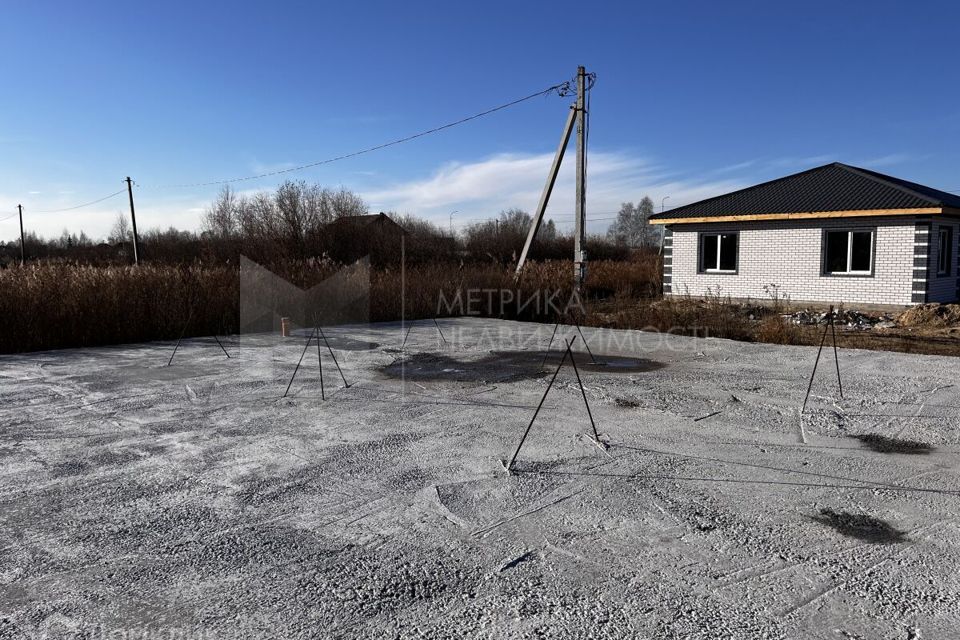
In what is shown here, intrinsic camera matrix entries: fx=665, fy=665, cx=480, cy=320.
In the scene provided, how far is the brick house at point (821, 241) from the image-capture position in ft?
48.8

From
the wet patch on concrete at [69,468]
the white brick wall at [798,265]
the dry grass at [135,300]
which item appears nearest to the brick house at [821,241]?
the white brick wall at [798,265]

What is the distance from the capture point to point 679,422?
556 cm

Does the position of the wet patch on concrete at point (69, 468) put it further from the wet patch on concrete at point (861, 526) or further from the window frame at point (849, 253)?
the window frame at point (849, 253)

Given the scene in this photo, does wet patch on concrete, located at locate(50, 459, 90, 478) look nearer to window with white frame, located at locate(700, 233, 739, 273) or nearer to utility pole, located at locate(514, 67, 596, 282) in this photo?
utility pole, located at locate(514, 67, 596, 282)

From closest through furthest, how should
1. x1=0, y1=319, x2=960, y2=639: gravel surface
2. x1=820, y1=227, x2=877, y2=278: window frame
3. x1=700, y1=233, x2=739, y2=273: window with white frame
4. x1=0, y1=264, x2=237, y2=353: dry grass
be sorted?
x1=0, y1=319, x2=960, y2=639: gravel surface → x1=0, y1=264, x2=237, y2=353: dry grass → x1=820, y1=227, x2=877, y2=278: window frame → x1=700, y1=233, x2=739, y2=273: window with white frame

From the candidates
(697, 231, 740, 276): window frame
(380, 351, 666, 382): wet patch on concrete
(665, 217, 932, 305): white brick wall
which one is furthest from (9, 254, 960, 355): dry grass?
(380, 351, 666, 382): wet patch on concrete

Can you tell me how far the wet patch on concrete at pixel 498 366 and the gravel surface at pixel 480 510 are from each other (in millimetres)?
751

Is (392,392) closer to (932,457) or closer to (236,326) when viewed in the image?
(932,457)

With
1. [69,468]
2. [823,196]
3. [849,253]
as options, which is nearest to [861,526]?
[69,468]

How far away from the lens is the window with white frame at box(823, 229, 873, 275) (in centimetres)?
1570

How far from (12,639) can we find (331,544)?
1284 millimetres

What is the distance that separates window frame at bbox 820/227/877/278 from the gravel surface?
930cm

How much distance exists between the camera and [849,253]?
52.1 ft

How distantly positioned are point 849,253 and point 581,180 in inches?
262
